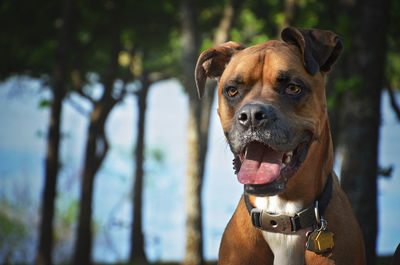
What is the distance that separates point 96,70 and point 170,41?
8.59ft

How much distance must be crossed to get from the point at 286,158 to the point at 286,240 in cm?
57

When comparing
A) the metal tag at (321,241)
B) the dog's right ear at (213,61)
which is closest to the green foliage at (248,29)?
the dog's right ear at (213,61)

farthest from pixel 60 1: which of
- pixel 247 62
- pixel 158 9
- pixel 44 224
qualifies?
pixel 247 62

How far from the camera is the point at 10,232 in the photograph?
1563cm

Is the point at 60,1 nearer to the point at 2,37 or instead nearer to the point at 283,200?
the point at 2,37

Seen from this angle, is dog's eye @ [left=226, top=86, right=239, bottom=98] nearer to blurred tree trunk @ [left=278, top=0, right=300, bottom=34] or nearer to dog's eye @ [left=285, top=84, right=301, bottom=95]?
dog's eye @ [left=285, top=84, right=301, bottom=95]

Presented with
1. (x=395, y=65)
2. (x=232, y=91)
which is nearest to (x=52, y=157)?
(x=232, y=91)

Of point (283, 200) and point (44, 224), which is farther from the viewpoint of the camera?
point (44, 224)

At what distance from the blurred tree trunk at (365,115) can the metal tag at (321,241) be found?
3912mm

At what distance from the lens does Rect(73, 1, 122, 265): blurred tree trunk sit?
523 inches

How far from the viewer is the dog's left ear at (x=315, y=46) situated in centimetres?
343

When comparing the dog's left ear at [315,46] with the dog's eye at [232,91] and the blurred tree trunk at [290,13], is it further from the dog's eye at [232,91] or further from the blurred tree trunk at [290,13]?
the blurred tree trunk at [290,13]

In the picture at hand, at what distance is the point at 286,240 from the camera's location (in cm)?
350

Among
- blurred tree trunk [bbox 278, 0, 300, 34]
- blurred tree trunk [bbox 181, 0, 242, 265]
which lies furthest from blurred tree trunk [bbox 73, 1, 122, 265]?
blurred tree trunk [bbox 278, 0, 300, 34]
